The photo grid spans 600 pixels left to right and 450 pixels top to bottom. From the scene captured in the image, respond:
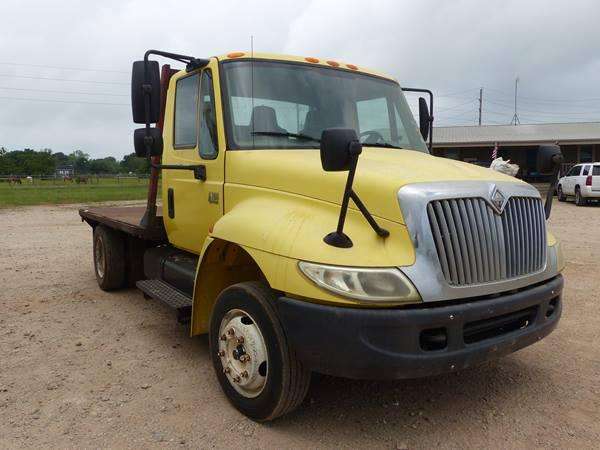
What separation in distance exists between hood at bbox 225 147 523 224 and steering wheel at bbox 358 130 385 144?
0.16 meters

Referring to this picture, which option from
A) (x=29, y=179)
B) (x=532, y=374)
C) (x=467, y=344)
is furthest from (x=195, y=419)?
(x=29, y=179)

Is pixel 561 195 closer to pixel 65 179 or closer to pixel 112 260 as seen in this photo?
pixel 112 260

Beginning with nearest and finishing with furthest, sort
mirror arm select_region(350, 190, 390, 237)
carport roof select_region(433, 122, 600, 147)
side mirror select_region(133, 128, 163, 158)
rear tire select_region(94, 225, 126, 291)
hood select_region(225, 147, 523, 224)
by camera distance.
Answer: mirror arm select_region(350, 190, 390, 237) → hood select_region(225, 147, 523, 224) → side mirror select_region(133, 128, 163, 158) → rear tire select_region(94, 225, 126, 291) → carport roof select_region(433, 122, 600, 147)

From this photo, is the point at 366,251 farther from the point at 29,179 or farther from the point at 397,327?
the point at 29,179

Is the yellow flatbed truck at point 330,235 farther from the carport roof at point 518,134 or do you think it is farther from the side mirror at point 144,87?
the carport roof at point 518,134

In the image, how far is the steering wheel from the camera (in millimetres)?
4188

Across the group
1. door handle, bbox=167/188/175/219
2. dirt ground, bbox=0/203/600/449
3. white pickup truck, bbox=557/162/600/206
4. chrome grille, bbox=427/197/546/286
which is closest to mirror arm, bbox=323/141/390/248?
chrome grille, bbox=427/197/546/286

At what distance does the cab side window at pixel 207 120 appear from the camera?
13.4ft

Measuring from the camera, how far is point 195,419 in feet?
11.0

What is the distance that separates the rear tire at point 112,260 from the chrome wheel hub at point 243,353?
3612 mm

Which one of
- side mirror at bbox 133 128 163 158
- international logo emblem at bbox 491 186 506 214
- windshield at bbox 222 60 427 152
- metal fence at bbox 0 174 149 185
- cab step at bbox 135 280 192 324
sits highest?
windshield at bbox 222 60 427 152

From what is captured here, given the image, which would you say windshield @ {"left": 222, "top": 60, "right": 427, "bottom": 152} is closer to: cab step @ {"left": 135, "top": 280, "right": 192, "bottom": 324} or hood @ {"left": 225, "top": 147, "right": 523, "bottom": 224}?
hood @ {"left": 225, "top": 147, "right": 523, "bottom": 224}

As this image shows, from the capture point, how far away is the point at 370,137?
4.27 metres

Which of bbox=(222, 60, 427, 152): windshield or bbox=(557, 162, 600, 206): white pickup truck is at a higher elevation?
bbox=(222, 60, 427, 152): windshield
